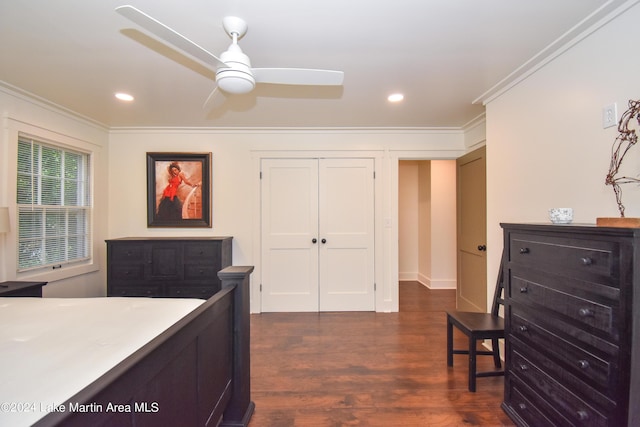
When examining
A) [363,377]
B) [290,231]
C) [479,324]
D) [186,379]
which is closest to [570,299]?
[479,324]

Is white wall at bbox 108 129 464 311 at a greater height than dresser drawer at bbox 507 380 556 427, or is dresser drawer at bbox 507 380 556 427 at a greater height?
white wall at bbox 108 129 464 311

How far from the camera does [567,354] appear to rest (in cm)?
136

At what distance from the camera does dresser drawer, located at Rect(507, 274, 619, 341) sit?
117 cm

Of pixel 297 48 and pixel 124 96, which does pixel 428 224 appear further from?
pixel 124 96

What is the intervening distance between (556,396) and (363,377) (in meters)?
1.22

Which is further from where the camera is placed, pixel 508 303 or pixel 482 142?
pixel 482 142

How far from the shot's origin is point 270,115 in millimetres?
3186

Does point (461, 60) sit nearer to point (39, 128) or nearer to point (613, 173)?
point (613, 173)

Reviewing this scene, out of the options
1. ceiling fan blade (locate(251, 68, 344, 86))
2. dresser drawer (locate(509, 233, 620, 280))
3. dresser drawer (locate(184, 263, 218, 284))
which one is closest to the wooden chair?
dresser drawer (locate(509, 233, 620, 280))

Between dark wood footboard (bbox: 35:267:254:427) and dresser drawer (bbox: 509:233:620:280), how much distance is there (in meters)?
1.67

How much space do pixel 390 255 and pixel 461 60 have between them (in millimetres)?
2366

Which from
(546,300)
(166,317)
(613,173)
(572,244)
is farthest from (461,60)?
(166,317)

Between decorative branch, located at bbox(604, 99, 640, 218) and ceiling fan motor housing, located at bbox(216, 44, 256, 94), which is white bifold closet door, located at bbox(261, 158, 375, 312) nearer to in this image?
ceiling fan motor housing, located at bbox(216, 44, 256, 94)

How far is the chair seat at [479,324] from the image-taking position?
6.64ft
